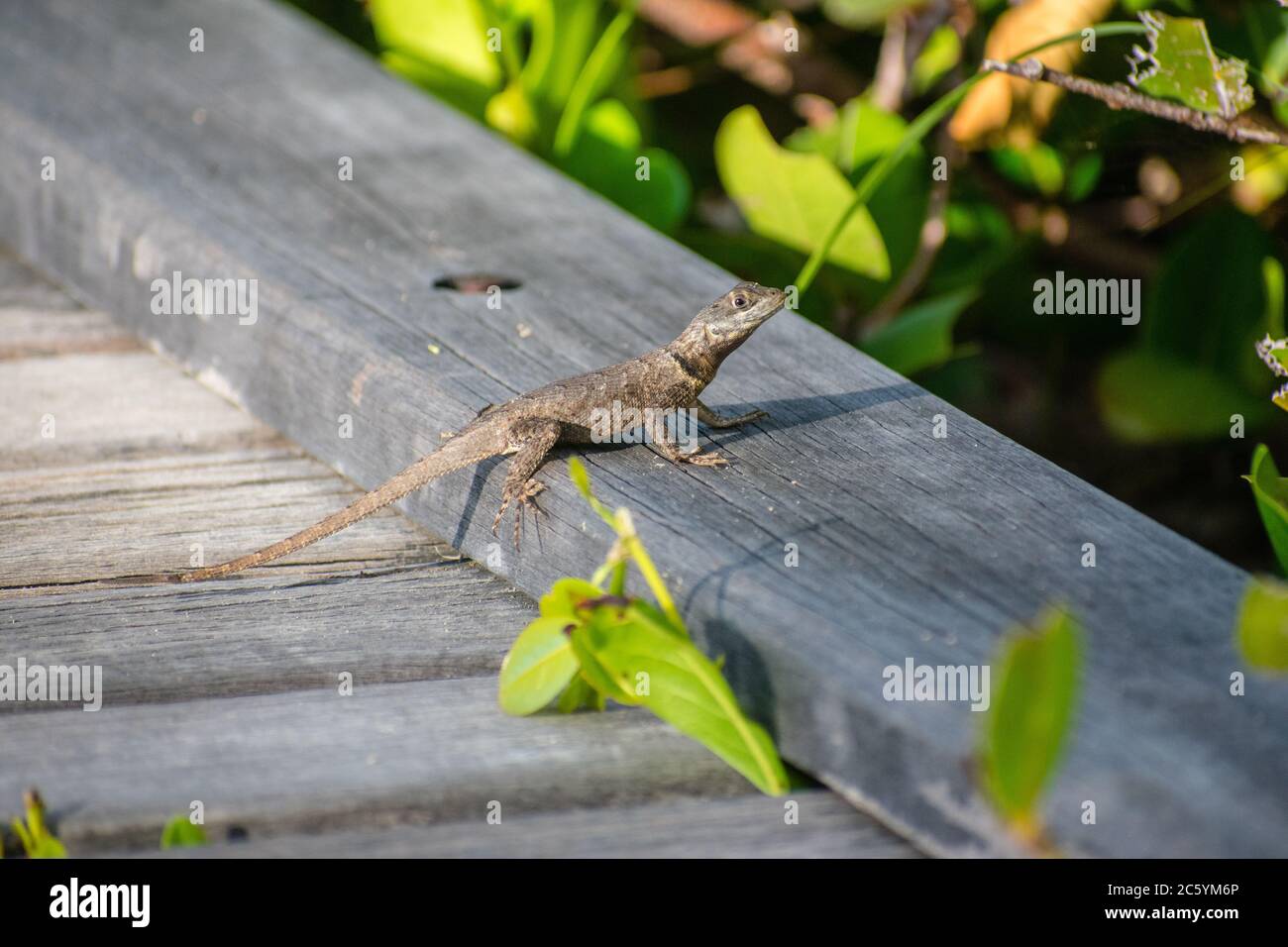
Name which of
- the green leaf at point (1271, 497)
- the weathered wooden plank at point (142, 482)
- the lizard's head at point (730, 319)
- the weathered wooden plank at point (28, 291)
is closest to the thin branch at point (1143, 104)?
the lizard's head at point (730, 319)

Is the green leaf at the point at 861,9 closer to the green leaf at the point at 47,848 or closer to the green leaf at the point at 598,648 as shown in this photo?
the green leaf at the point at 598,648

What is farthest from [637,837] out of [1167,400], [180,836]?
[1167,400]

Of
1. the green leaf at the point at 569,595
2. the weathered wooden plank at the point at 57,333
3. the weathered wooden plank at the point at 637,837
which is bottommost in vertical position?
the weathered wooden plank at the point at 637,837

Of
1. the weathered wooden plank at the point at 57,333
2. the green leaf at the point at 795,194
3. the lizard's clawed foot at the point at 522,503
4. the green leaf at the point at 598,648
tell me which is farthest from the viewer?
the green leaf at the point at 795,194

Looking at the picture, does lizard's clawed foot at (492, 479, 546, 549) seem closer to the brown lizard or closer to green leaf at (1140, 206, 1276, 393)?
the brown lizard

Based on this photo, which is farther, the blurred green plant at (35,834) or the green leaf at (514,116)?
the green leaf at (514,116)
